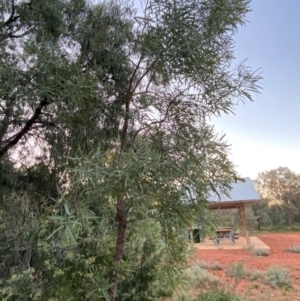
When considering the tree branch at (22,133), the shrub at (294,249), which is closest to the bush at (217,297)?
the tree branch at (22,133)

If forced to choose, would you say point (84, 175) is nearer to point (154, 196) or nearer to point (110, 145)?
point (154, 196)

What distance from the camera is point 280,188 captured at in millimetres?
10414

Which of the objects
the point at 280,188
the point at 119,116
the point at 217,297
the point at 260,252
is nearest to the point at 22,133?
the point at 119,116

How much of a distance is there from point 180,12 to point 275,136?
11.7 ft

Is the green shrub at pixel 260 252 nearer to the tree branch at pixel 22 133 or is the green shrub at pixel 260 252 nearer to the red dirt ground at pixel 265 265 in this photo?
the red dirt ground at pixel 265 265

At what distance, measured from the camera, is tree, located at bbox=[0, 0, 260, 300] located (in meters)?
1.25

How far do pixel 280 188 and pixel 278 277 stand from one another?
24.8 ft

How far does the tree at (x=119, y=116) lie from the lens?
125cm

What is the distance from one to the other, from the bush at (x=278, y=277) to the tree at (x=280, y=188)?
6.72 metres

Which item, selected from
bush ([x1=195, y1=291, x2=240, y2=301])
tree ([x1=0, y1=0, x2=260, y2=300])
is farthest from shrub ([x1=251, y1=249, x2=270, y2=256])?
tree ([x1=0, y1=0, x2=260, y2=300])

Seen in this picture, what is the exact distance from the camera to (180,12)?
1.43 m

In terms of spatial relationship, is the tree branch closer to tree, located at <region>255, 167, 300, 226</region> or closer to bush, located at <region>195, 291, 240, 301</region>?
bush, located at <region>195, 291, 240, 301</region>

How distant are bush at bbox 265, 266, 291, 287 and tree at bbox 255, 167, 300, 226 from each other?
22.1ft

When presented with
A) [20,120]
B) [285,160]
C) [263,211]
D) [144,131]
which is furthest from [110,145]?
[263,211]
